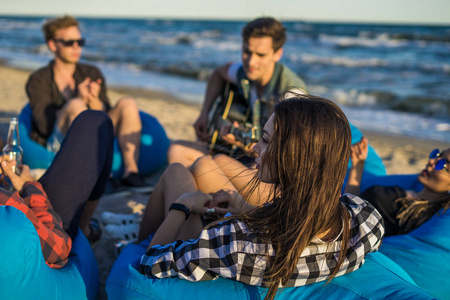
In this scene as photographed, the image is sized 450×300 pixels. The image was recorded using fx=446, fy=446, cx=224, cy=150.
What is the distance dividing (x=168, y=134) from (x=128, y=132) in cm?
198

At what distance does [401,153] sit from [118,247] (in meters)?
4.18

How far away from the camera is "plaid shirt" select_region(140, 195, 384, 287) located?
62.5 inches

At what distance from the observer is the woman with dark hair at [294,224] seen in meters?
1.51

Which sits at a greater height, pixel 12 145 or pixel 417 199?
pixel 12 145

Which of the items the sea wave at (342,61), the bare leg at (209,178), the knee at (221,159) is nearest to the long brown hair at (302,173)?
the bare leg at (209,178)

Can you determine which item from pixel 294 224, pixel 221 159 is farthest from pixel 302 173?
pixel 221 159

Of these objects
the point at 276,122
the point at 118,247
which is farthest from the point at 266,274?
the point at 118,247

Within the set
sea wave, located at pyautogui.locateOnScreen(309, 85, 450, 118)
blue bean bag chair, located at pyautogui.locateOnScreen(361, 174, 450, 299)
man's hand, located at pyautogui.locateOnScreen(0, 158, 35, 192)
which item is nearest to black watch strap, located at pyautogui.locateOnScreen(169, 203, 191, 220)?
man's hand, located at pyautogui.locateOnScreen(0, 158, 35, 192)

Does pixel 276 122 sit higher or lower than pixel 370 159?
higher

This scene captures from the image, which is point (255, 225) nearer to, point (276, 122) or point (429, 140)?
point (276, 122)

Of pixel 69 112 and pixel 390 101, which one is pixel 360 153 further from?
pixel 390 101

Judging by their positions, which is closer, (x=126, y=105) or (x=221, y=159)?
(x=221, y=159)

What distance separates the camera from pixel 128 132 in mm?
4164

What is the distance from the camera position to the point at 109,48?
1944 cm
